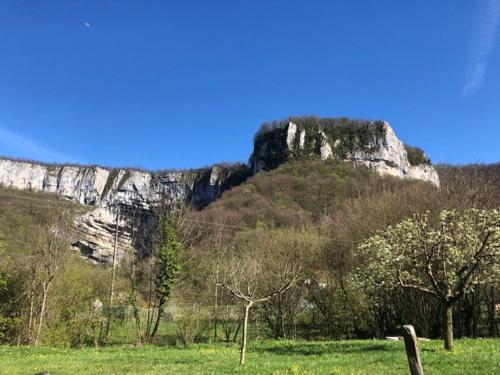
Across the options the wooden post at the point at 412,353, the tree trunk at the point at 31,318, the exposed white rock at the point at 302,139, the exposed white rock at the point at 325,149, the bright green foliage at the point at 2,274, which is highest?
the exposed white rock at the point at 302,139

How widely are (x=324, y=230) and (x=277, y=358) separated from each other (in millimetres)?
18132

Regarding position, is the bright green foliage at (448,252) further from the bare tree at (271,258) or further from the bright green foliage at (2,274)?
the bright green foliage at (2,274)

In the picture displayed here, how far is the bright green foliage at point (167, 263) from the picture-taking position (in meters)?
32.1

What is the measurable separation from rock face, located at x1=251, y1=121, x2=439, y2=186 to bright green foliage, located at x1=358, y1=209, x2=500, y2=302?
4452 inches

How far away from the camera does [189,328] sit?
28.5 meters

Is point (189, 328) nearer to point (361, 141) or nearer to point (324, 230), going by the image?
point (324, 230)

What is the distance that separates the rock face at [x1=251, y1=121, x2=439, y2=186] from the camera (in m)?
138

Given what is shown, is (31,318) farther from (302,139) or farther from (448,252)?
(302,139)

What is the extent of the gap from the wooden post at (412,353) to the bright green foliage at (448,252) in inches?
406

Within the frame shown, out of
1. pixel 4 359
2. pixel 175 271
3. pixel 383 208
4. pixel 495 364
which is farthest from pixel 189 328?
pixel 495 364

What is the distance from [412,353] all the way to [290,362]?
28.9ft

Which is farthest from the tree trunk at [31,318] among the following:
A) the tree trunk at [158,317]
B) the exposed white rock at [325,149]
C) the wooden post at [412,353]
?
the exposed white rock at [325,149]

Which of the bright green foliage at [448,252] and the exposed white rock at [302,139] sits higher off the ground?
the exposed white rock at [302,139]

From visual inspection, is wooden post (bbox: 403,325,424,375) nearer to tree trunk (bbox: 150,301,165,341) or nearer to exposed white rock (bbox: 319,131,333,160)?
tree trunk (bbox: 150,301,165,341)
